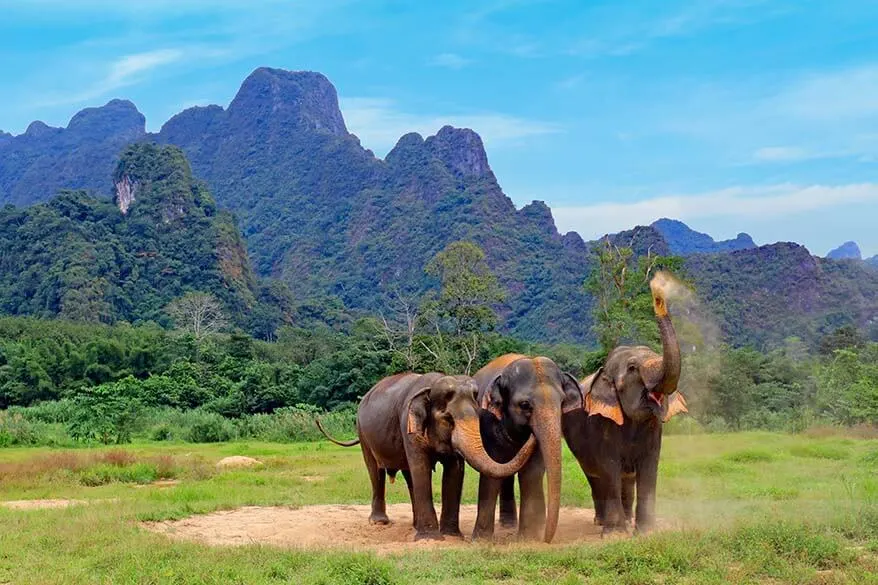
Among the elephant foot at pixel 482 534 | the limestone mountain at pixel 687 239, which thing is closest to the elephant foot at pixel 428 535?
the elephant foot at pixel 482 534

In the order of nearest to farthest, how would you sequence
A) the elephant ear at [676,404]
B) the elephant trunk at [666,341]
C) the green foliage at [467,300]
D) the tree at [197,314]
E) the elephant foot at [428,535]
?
Answer: 1. the elephant trunk at [666,341]
2. the elephant ear at [676,404]
3. the elephant foot at [428,535]
4. the green foliage at [467,300]
5. the tree at [197,314]

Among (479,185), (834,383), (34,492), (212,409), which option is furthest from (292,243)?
(34,492)

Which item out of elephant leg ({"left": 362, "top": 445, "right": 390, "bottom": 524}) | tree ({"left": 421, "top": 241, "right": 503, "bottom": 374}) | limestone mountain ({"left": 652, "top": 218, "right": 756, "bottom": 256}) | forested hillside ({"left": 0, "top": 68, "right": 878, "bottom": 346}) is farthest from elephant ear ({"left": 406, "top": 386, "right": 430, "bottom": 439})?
limestone mountain ({"left": 652, "top": 218, "right": 756, "bottom": 256})

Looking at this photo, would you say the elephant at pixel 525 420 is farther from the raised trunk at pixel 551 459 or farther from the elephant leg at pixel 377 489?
the elephant leg at pixel 377 489

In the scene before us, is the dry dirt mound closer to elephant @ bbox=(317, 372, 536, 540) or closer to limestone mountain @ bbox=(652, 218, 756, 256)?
elephant @ bbox=(317, 372, 536, 540)

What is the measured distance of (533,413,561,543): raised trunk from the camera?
8375mm

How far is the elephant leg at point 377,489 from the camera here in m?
11.8

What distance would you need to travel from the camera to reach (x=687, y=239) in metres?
178

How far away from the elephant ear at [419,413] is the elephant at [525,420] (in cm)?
61

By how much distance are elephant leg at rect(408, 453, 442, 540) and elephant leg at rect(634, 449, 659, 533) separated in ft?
7.17

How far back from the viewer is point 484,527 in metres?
9.59

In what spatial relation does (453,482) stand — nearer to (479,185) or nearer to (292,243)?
(479,185)

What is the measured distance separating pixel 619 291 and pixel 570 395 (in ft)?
87.7

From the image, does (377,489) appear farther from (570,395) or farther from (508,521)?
(570,395)
